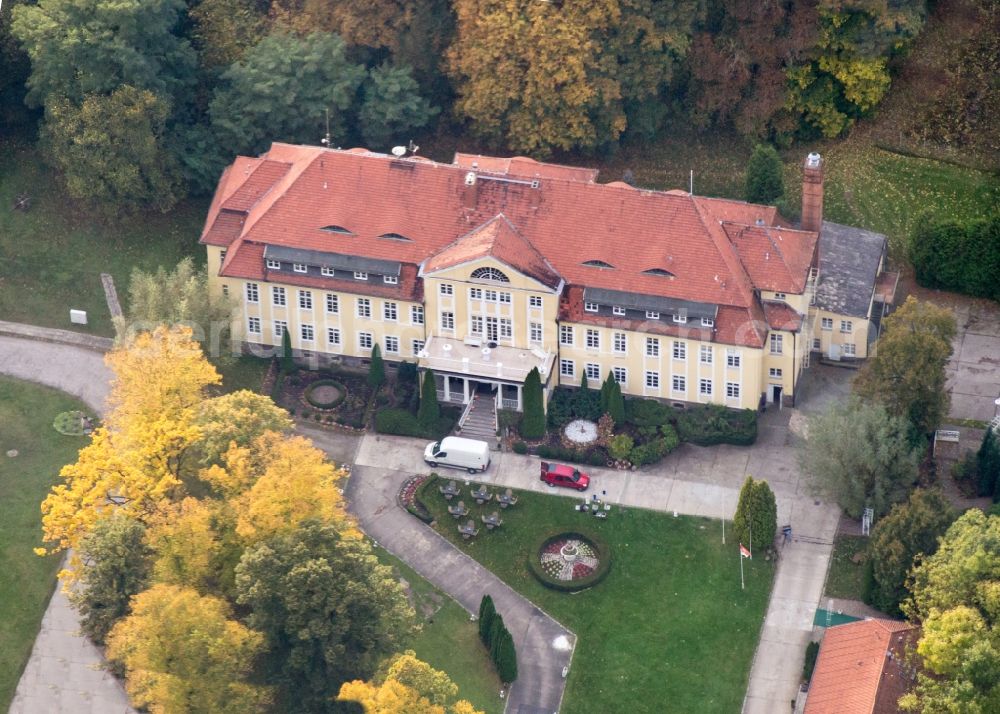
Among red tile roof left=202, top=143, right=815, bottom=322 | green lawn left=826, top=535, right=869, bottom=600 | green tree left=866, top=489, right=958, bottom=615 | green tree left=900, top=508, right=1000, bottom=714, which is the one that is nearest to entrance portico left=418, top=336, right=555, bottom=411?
red tile roof left=202, top=143, right=815, bottom=322

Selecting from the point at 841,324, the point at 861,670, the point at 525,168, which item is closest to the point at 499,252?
the point at 525,168

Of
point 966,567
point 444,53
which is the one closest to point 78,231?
point 444,53

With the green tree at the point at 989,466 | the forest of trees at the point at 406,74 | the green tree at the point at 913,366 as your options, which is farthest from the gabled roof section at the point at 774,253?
the forest of trees at the point at 406,74

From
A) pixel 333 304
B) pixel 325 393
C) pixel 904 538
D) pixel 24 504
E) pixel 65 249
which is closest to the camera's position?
A: pixel 904 538

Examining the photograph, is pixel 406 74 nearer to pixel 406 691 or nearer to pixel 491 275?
pixel 491 275

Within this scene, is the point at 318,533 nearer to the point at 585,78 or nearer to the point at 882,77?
the point at 585,78
